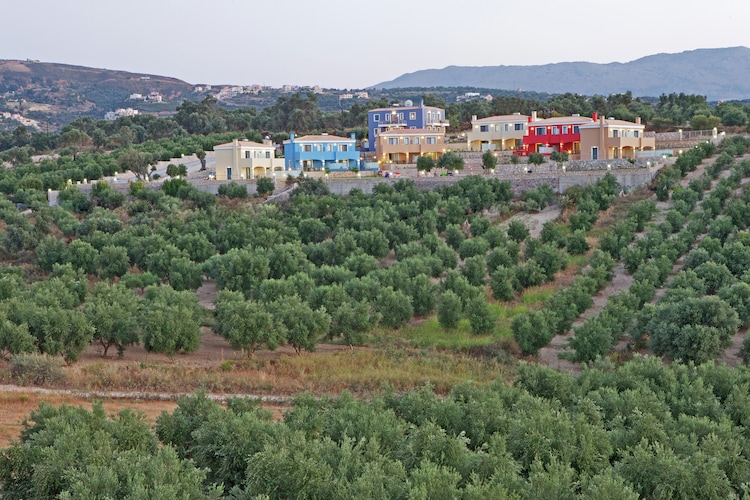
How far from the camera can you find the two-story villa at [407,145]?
239 feet

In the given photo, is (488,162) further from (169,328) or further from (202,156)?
(169,328)

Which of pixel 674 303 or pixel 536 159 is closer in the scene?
pixel 674 303

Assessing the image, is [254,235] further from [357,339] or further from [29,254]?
[357,339]

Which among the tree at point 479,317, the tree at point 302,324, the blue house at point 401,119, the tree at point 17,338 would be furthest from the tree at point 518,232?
the blue house at point 401,119

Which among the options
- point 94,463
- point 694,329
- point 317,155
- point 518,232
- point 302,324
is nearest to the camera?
point 94,463

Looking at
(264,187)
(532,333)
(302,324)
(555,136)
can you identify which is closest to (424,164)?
(264,187)

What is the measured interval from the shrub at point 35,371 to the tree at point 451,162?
39476 millimetres

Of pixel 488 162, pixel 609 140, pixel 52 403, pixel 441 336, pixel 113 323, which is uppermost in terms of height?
pixel 609 140

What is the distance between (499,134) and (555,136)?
574 cm

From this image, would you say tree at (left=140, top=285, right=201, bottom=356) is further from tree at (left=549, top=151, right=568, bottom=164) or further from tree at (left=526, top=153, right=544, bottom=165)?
tree at (left=549, top=151, right=568, bottom=164)

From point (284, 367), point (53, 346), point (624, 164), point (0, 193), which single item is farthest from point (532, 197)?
point (0, 193)

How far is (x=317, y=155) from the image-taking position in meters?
70.9

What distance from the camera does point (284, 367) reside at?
31.1 metres

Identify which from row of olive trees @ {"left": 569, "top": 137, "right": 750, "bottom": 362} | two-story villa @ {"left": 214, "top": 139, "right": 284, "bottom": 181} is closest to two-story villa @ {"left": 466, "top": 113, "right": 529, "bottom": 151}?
two-story villa @ {"left": 214, "top": 139, "right": 284, "bottom": 181}
